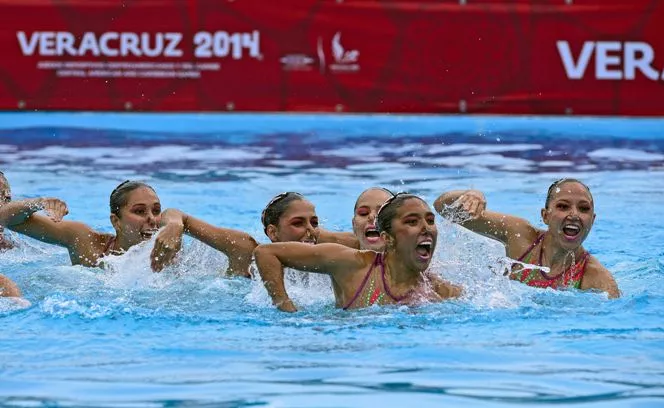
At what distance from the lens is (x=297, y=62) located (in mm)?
12773

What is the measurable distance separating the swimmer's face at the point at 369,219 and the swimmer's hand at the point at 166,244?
36.0 inches

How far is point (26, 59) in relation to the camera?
41.9 feet

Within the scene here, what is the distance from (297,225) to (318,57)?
21.9 feet

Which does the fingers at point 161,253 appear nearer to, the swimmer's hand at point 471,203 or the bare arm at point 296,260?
the bare arm at point 296,260

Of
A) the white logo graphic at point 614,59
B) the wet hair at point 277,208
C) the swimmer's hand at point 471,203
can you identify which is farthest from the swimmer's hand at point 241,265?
the white logo graphic at point 614,59

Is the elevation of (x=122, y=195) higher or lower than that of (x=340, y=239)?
higher

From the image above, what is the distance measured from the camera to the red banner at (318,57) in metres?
12.6

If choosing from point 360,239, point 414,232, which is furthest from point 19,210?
point 414,232

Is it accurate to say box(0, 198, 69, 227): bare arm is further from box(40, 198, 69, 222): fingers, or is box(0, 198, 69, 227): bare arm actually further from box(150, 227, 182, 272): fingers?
box(150, 227, 182, 272): fingers

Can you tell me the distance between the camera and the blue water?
4.67 meters

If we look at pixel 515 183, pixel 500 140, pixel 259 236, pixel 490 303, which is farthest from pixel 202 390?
pixel 500 140

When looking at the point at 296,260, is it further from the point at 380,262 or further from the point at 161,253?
the point at 161,253

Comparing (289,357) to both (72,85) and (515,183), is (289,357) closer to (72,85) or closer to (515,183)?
(515,183)

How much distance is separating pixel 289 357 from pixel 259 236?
300 cm
